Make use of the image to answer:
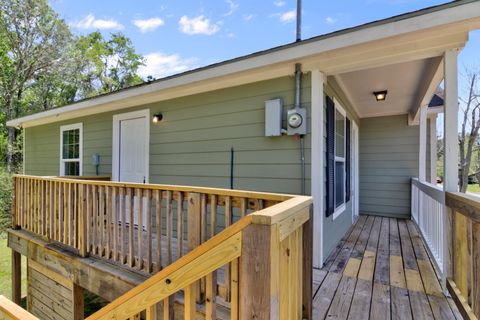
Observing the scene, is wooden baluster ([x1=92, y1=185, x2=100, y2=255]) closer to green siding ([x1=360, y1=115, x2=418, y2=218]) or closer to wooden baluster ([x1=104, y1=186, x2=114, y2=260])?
wooden baluster ([x1=104, y1=186, x2=114, y2=260])

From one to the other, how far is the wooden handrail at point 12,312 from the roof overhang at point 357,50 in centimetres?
289

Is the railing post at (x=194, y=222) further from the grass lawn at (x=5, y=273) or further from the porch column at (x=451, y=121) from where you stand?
the grass lawn at (x=5, y=273)

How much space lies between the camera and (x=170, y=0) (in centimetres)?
852

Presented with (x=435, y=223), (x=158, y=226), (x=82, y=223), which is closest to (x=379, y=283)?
(x=435, y=223)

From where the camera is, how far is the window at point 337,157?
318 cm

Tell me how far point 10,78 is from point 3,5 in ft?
9.10

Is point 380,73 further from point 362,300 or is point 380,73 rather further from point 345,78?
point 362,300

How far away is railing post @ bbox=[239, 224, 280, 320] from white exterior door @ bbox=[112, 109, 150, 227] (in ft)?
12.3

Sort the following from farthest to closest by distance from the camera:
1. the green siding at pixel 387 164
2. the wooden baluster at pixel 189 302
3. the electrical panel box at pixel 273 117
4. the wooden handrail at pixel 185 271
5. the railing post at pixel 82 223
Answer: the green siding at pixel 387 164, the electrical panel box at pixel 273 117, the railing post at pixel 82 223, the wooden baluster at pixel 189 302, the wooden handrail at pixel 185 271

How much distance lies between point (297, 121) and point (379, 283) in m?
1.81

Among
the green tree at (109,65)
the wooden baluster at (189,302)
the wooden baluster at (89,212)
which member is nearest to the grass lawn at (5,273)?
the wooden baluster at (89,212)

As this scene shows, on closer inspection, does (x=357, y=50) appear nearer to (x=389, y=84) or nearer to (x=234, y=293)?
(x=389, y=84)

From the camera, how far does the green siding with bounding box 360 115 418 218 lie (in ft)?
17.9

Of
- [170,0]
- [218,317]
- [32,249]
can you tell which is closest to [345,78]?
[218,317]
